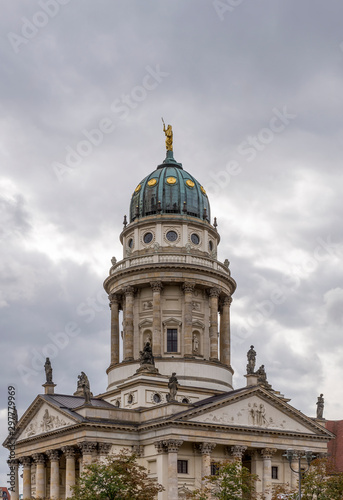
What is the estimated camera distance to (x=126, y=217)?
300ft

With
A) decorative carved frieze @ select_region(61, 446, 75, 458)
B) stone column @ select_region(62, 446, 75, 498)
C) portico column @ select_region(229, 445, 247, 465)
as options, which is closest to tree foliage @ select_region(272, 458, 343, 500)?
portico column @ select_region(229, 445, 247, 465)

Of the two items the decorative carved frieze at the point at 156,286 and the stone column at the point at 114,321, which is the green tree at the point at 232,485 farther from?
the stone column at the point at 114,321

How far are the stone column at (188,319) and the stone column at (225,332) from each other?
5.76 meters

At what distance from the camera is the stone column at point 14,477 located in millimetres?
83625

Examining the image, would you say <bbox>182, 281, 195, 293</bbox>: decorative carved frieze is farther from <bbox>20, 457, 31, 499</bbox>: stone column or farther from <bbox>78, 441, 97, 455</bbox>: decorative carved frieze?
<bbox>20, 457, 31, 499</bbox>: stone column

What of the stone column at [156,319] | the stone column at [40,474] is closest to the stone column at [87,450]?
the stone column at [40,474]

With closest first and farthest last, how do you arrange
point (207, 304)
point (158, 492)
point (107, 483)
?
point (107, 483) < point (158, 492) < point (207, 304)

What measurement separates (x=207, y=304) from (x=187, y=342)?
5.59 m

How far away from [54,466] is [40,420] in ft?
16.6

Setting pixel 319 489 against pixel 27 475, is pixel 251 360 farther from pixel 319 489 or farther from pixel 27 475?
pixel 27 475

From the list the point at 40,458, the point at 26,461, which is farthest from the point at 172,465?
the point at 26,461

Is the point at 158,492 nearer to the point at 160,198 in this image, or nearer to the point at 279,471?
the point at 279,471

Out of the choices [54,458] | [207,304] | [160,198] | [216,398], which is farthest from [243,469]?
[160,198]

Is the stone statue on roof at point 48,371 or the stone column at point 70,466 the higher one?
the stone statue on roof at point 48,371
